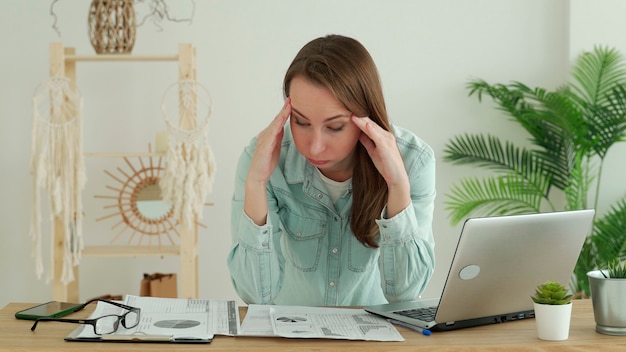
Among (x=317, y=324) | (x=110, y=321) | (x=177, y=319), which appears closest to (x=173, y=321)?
(x=177, y=319)

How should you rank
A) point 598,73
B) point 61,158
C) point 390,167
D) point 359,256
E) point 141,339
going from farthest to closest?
point 598,73 → point 61,158 → point 359,256 → point 390,167 → point 141,339

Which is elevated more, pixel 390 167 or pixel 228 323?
pixel 390 167

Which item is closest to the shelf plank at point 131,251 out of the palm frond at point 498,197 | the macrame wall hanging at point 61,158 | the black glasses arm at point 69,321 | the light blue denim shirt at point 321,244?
the macrame wall hanging at point 61,158

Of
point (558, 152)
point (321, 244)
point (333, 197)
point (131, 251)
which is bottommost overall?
point (131, 251)

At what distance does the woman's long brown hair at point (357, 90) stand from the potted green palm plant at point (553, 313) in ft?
1.85

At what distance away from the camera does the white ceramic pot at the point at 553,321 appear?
1.51 m

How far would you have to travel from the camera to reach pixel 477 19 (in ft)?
14.2

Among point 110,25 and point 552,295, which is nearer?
point 552,295

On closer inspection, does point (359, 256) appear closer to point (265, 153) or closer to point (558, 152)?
point (265, 153)

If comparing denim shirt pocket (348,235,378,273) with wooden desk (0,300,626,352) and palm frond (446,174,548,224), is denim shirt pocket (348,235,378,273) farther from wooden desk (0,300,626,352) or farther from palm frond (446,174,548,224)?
palm frond (446,174,548,224)

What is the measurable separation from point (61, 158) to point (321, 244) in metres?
1.98

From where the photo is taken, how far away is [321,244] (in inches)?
83.7

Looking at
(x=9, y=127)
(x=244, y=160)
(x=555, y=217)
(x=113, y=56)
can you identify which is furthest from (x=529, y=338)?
(x=9, y=127)

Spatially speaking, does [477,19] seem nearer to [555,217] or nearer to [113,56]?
[113,56]
